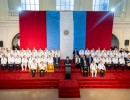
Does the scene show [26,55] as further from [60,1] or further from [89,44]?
[60,1]

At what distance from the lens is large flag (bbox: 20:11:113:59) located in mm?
18578

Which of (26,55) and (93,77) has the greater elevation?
(26,55)

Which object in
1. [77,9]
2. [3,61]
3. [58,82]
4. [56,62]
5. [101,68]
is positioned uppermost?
[77,9]

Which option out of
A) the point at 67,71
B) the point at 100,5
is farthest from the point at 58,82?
the point at 100,5

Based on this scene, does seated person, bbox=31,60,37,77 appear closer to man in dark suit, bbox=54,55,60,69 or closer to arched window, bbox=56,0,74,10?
man in dark suit, bbox=54,55,60,69

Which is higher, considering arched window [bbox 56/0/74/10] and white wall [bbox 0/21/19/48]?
arched window [bbox 56/0/74/10]

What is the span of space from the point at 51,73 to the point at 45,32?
16.3 feet

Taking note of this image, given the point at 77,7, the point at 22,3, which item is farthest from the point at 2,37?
the point at 77,7

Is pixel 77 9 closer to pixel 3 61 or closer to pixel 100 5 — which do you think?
pixel 100 5

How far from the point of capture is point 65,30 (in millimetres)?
18547

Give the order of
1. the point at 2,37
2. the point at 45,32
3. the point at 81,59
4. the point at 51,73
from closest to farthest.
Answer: the point at 51,73
the point at 81,59
the point at 45,32
the point at 2,37

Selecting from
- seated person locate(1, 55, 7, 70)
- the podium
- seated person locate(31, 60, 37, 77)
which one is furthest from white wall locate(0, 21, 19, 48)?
the podium

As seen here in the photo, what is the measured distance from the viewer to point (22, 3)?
70.1 ft

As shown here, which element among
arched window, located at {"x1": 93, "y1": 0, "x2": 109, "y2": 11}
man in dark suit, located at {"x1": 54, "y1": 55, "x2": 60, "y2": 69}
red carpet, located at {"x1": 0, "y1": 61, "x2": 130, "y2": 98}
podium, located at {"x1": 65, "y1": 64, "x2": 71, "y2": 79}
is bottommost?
red carpet, located at {"x1": 0, "y1": 61, "x2": 130, "y2": 98}
